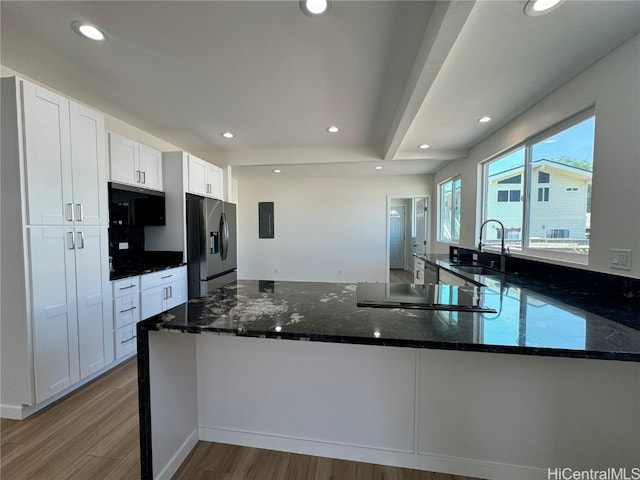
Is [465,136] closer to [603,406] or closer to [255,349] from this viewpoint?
[603,406]

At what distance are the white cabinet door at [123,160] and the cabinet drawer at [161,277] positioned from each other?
983 millimetres

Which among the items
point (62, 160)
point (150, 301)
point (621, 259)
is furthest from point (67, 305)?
point (621, 259)

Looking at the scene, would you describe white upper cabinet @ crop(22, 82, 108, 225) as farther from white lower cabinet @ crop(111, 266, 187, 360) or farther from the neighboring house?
the neighboring house

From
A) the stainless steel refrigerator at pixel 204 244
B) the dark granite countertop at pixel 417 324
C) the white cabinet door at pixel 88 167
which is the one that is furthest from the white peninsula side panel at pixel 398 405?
the stainless steel refrigerator at pixel 204 244

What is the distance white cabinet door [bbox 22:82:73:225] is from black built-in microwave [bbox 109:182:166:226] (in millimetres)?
646

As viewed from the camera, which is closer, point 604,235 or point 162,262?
point 604,235

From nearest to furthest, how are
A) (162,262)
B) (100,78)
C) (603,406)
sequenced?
(603,406) < (100,78) < (162,262)

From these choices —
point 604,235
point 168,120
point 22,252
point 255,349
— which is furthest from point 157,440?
point 168,120

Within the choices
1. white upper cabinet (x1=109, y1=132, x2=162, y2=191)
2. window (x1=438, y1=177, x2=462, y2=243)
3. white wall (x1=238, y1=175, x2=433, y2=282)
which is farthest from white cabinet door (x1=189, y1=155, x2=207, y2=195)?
window (x1=438, y1=177, x2=462, y2=243)

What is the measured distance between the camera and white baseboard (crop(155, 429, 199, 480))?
50.8 inches

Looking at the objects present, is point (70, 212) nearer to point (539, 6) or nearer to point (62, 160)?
point (62, 160)

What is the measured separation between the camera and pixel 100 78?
2.15 meters

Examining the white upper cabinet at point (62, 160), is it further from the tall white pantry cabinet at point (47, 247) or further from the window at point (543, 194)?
the window at point (543, 194)

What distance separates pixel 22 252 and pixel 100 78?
145cm
